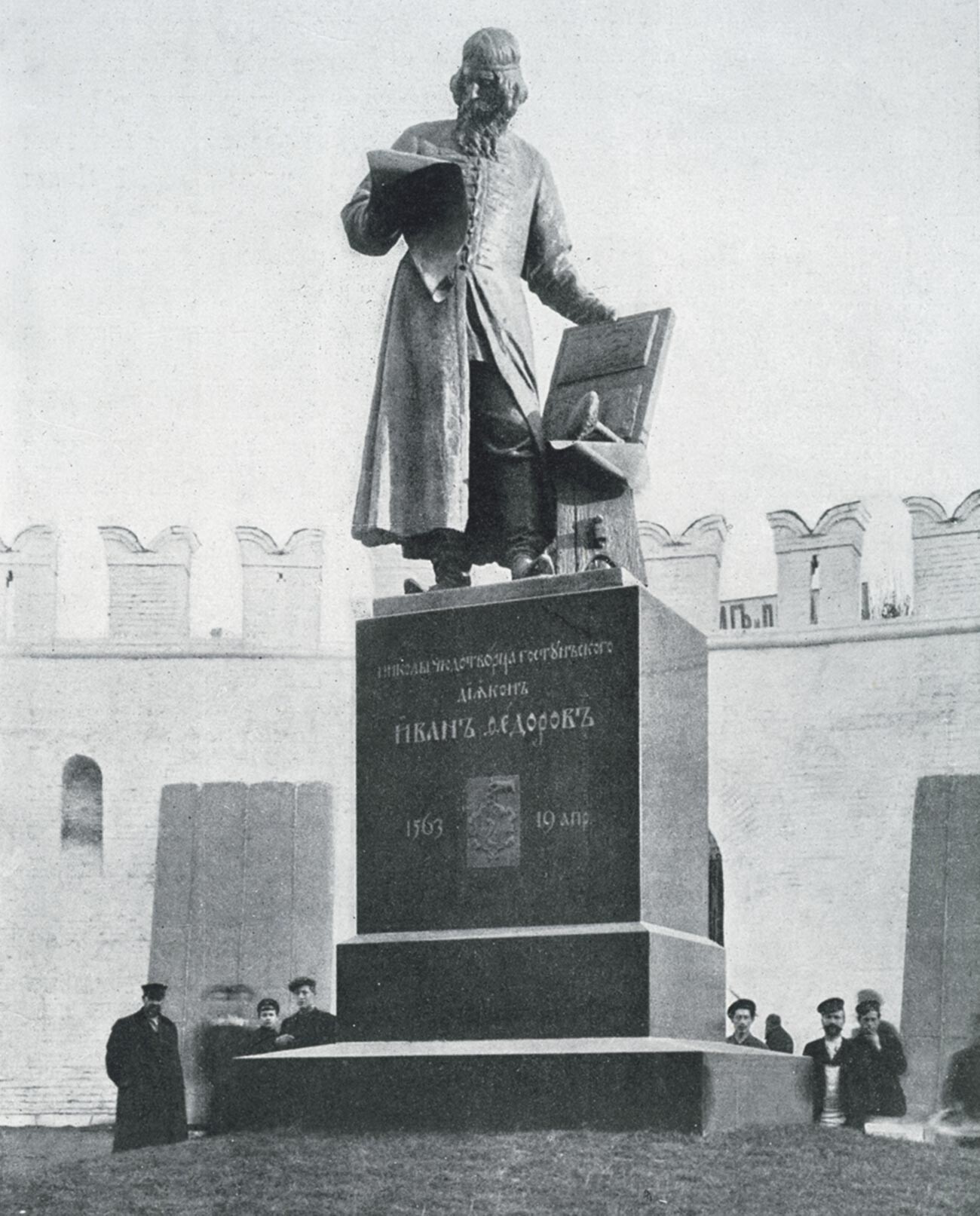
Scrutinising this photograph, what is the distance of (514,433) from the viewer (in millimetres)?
6992

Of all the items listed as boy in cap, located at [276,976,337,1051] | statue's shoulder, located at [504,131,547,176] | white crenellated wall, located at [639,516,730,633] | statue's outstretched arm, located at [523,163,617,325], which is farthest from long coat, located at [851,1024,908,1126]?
white crenellated wall, located at [639,516,730,633]

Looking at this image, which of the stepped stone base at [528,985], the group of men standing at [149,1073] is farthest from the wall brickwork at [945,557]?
the stepped stone base at [528,985]

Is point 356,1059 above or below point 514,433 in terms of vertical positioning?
below

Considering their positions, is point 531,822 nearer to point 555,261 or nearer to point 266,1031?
point 555,261

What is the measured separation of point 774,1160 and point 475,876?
1430mm

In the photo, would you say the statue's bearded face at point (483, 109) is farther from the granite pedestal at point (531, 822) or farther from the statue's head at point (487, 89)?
the granite pedestal at point (531, 822)

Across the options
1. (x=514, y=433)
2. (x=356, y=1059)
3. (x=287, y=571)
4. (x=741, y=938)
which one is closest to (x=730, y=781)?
(x=741, y=938)

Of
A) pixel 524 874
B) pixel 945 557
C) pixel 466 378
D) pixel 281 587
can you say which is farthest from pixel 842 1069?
pixel 281 587

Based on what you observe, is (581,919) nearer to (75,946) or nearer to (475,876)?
(475,876)

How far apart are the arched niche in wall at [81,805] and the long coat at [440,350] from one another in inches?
477

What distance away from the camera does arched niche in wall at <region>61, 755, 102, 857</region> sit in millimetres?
18500

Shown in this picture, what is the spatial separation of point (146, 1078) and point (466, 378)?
5.51 meters

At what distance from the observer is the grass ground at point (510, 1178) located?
16.3ft

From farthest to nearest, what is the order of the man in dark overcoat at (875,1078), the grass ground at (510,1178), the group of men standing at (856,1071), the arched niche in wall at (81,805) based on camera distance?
the arched niche in wall at (81,805)
the man in dark overcoat at (875,1078)
the group of men standing at (856,1071)
the grass ground at (510,1178)
